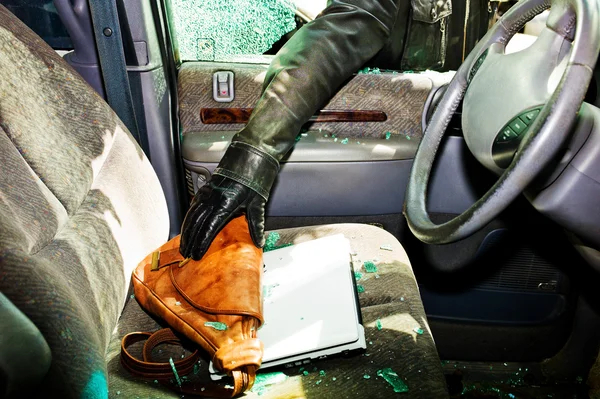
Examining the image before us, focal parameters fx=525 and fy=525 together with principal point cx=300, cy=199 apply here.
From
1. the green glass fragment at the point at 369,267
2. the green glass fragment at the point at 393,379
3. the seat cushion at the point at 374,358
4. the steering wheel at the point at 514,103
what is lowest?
the green glass fragment at the point at 369,267

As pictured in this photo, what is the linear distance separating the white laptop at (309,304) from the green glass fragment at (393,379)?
0.06 meters

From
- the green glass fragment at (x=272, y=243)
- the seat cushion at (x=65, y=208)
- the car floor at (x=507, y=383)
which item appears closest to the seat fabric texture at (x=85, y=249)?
the seat cushion at (x=65, y=208)

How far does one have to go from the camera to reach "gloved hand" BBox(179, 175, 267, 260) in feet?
3.51

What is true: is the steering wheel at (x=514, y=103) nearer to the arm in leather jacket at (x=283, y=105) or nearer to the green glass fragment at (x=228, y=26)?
the arm in leather jacket at (x=283, y=105)

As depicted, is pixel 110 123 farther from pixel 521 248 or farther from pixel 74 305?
pixel 521 248

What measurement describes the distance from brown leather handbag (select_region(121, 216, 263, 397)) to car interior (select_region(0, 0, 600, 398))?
0.15 ft

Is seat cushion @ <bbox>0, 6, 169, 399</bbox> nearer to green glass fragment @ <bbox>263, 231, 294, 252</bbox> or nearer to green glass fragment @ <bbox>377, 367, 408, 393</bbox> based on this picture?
green glass fragment @ <bbox>263, 231, 294, 252</bbox>

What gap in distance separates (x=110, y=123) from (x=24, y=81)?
0.69 ft

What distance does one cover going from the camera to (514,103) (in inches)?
33.8

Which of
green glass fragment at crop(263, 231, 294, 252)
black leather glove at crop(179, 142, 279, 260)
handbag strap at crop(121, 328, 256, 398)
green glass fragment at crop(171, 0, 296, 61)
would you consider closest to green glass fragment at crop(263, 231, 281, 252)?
green glass fragment at crop(263, 231, 294, 252)

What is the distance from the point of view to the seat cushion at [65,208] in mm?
598

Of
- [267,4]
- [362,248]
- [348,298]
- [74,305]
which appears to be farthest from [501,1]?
[74,305]

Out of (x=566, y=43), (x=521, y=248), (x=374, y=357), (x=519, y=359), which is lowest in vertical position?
(x=519, y=359)

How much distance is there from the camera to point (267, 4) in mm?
1529
